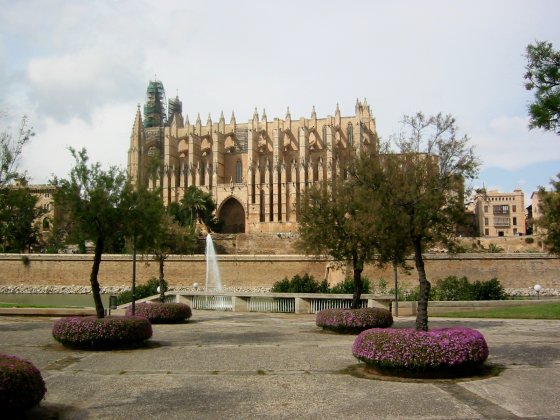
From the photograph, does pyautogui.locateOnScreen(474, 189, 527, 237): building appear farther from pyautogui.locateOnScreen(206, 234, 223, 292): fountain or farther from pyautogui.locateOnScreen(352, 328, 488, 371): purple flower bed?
pyautogui.locateOnScreen(352, 328, 488, 371): purple flower bed

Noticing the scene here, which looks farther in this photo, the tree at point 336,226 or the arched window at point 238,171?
the arched window at point 238,171

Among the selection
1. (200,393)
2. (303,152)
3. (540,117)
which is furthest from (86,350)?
(303,152)

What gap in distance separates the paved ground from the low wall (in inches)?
956

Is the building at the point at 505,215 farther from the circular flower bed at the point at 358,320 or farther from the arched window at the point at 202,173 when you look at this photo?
the circular flower bed at the point at 358,320

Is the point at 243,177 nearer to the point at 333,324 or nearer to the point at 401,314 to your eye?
the point at 401,314

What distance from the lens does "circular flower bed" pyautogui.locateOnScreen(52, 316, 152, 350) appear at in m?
11.1

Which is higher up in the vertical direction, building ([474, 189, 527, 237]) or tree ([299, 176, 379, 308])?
building ([474, 189, 527, 237])

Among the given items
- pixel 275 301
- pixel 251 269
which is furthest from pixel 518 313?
pixel 251 269

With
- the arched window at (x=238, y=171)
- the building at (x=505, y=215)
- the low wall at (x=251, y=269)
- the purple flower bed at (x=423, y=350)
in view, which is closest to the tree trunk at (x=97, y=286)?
the purple flower bed at (x=423, y=350)

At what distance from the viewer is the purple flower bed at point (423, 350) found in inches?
321

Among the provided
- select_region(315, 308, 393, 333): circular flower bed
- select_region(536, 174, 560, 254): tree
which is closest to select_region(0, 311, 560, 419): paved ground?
select_region(315, 308, 393, 333): circular flower bed

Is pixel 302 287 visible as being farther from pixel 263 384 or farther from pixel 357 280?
pixel 263 384

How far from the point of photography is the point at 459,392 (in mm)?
7371

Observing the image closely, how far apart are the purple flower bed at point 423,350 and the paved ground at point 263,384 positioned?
323 mm
